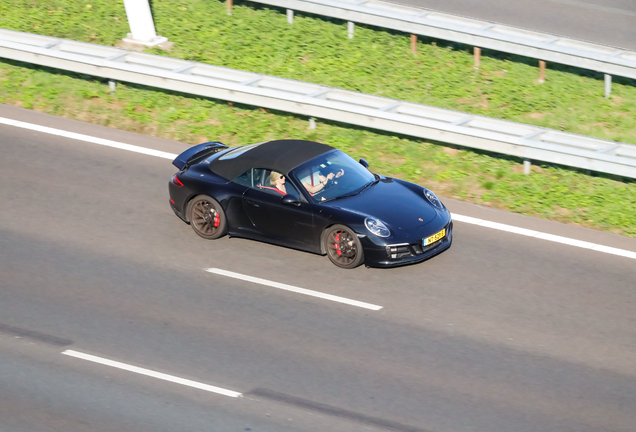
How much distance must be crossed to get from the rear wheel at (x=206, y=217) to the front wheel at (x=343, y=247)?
159cm

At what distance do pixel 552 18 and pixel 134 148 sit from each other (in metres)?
10.0

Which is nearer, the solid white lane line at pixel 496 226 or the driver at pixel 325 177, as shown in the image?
the driver at pixel 325 177

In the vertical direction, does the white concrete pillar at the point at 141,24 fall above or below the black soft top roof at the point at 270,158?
above

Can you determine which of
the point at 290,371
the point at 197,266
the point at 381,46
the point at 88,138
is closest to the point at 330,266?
the point at 197,266

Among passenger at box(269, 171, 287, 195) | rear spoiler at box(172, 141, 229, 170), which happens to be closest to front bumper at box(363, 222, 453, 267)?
passenger at box(269, 171, 287, 195)

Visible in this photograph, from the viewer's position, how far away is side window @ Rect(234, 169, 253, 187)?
11.5m

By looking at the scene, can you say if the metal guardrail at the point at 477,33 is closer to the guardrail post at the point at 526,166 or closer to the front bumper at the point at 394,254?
the guardrail post at the point at 526,166

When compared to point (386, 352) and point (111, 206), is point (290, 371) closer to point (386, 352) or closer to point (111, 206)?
point (386, 352)

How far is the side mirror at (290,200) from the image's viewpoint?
11.1m

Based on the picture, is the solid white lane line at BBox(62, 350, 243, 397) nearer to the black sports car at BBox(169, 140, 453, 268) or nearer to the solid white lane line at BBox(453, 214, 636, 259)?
the black sports car at BBox(169, 140, 453, 268)

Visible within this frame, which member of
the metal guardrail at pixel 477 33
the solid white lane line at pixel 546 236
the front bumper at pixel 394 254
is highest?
the metal guardrail at pixel 477 33

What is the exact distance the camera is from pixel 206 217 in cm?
1175

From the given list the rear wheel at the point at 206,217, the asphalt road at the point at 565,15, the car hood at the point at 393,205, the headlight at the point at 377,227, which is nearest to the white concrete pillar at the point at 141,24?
the asphalt road at the point at 565,15

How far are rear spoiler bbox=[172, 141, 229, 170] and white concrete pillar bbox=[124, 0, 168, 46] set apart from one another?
16.3 ft
